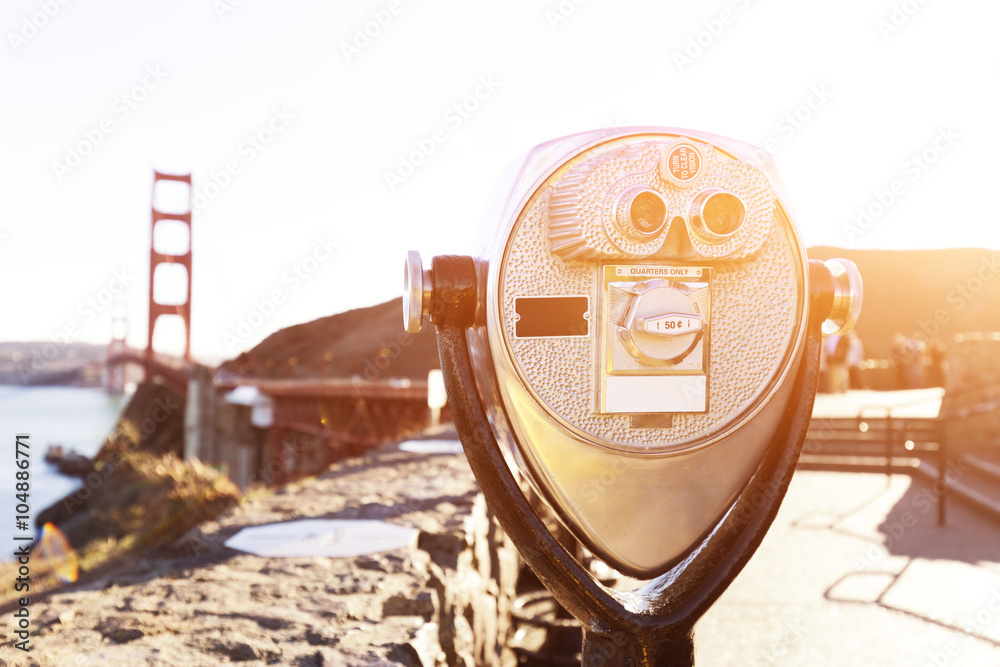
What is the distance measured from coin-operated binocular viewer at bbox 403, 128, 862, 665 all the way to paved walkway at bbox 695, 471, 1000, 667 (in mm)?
1809

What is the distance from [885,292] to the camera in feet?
71.6

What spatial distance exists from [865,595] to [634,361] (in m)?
2.78

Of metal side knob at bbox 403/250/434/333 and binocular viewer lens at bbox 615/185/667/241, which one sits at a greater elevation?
binocular viewer lens at bbox 615/185/667/241

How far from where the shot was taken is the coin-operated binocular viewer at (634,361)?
3.23 feet

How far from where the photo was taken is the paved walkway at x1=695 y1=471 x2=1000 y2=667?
263 cm

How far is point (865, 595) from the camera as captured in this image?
3.18 metres

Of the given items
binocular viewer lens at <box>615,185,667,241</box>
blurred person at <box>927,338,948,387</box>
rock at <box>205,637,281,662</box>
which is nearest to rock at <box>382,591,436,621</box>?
rock at <box>205,637,281,662</box>

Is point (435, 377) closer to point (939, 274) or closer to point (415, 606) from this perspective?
point (415, 606)

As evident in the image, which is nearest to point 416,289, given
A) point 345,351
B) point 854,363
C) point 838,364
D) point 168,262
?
point 838,364

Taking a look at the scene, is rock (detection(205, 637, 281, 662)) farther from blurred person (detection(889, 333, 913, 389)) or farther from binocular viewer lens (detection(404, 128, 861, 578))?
blurred person (detection(889, 333, 913, 389))

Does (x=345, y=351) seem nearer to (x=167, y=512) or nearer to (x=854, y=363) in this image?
(x=854, y=363)

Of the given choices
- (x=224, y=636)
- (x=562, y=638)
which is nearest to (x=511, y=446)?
(x=224, y=636)

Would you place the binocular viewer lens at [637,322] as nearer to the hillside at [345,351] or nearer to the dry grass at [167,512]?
the dry grass at [167,512]

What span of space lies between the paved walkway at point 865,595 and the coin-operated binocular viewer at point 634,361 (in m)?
1.81
